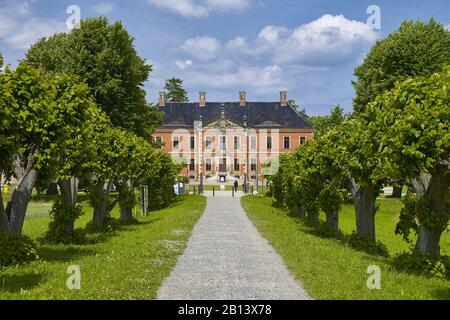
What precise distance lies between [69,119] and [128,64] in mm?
30383

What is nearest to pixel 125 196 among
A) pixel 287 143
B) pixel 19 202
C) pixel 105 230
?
pixel 105 230

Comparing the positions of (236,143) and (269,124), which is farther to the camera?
(269,124)

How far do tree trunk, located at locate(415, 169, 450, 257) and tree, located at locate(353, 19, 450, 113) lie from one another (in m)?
30.8

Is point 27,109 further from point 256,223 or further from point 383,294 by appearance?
point 256,223

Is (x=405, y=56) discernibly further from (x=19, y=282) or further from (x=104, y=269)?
(x=19, y=282)

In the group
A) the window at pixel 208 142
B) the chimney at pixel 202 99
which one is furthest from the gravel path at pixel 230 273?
the chimney at pixel 202 99

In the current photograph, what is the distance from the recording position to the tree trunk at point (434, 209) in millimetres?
12705

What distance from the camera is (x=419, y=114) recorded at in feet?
35.6

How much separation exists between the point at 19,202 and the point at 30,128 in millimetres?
2180

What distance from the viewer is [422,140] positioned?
10703mm

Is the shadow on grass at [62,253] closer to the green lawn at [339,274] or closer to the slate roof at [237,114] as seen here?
the green lawn at [339,274]

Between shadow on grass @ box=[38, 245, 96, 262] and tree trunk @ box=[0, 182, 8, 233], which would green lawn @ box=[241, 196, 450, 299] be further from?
tree trunk @ box=[0, 182, 8, 233]

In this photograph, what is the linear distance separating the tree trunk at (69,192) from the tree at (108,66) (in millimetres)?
21334

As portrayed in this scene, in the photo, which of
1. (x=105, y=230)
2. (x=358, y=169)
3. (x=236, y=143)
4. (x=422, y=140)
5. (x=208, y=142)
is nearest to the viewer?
(x=422, y=140)
